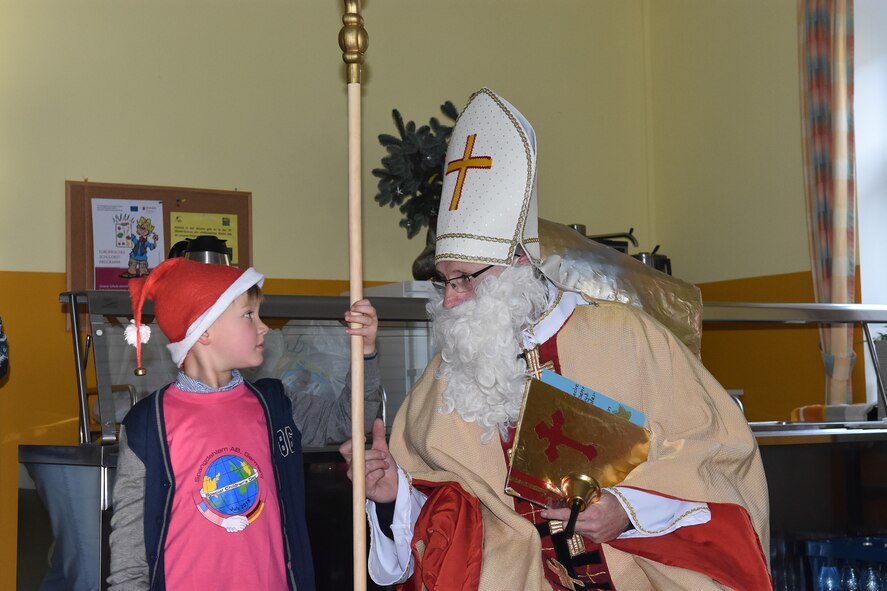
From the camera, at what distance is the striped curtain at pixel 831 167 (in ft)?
17.1

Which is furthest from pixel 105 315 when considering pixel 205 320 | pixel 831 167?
pixel 831 167

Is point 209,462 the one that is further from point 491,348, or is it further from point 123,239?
point 123,239

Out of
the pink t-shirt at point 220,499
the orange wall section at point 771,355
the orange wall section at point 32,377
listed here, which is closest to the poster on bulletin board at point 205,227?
the orange wall section at point 32,377

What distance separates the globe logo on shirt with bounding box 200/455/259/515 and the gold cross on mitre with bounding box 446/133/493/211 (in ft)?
2.38

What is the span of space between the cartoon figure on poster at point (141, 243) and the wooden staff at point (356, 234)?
358 cm

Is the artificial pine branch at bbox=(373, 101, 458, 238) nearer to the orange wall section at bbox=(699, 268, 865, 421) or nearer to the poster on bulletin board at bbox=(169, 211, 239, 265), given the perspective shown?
the poster on bulletin board at bbox=(169, 211, 239, 265)

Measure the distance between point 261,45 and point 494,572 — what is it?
409 cm

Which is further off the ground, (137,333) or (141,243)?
(141,243)

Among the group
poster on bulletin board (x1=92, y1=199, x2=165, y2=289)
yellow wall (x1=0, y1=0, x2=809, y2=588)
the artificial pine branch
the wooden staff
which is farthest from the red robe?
yellow wall (x1=0, y1=0, x2=809, y2=588)

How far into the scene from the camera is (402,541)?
2.21 m

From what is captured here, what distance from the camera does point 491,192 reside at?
2.29 metres

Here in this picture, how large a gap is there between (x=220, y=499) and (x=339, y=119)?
152 inches

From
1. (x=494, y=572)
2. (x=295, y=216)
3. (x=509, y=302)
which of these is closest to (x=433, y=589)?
(x=494, y=572)

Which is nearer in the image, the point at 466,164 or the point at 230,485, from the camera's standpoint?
the point at 230,485
